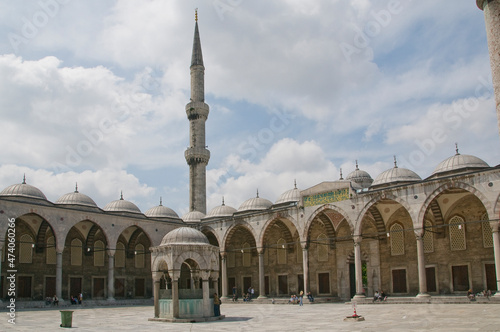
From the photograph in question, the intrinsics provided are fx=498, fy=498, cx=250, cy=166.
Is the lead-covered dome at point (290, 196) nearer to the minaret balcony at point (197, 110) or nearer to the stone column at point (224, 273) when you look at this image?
the stone column at point (224, 273)

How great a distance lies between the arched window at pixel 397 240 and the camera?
1036 inches

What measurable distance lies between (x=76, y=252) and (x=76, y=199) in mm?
3293

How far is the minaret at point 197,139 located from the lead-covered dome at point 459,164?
17801 mm

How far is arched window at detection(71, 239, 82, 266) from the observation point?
29641 mm

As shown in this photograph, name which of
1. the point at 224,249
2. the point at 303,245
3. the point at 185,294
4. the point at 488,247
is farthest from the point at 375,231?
the point at 185,294

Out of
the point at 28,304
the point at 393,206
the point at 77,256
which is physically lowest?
the point at 28,304

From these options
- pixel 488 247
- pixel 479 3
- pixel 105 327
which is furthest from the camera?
pixel 488 247

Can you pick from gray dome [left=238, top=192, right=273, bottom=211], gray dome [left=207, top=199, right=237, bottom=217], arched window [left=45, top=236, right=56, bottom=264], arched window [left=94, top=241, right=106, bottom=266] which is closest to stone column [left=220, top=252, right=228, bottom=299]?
gray dome [left=238, top=192, right=273, bottom=211]

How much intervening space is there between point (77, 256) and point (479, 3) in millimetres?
27626

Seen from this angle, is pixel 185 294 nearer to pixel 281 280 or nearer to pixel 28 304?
pixel 28 304

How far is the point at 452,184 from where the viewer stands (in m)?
20.9

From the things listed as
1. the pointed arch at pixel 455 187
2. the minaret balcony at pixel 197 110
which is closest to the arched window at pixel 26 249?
the minaret balcony at pixel 197 110

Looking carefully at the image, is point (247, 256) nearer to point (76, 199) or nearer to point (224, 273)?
point (224, 273)

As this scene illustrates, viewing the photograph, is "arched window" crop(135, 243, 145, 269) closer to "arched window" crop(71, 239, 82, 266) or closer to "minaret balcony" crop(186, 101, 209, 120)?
"arched window" crop(71, 239, 82, 266)
